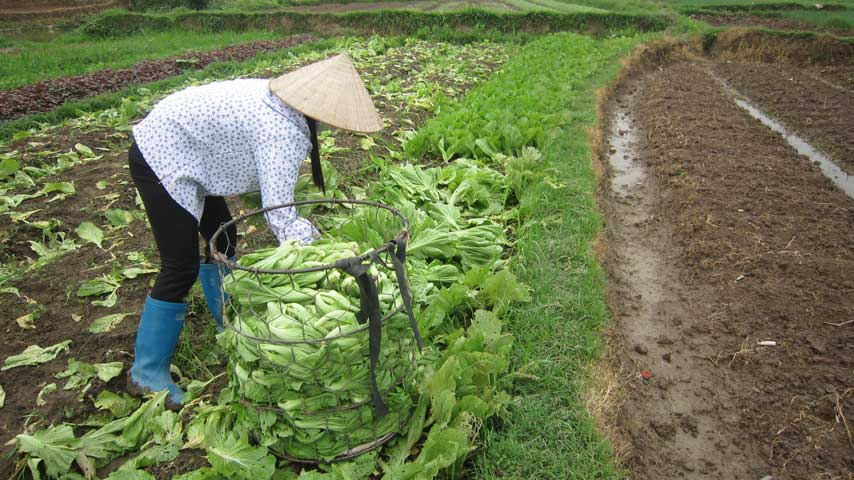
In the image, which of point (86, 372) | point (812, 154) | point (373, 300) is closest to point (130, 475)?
point (86, 372)

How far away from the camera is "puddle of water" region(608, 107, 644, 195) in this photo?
6445mm

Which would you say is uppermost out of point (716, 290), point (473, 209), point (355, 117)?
point (355, 117)

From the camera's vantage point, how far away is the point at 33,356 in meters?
2.85

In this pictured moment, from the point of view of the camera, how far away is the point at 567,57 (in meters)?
11.9

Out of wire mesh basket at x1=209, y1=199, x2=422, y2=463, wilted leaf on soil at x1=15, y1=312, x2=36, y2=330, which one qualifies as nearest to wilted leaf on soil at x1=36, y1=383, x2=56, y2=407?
wilted leaf on soil at x1=15, y1=312, x2=36, y2=330

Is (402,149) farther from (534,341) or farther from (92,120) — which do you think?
(92,120)

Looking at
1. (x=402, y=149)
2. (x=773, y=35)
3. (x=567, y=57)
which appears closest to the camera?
(x=402, y=149)

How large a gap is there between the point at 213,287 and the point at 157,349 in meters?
0.53

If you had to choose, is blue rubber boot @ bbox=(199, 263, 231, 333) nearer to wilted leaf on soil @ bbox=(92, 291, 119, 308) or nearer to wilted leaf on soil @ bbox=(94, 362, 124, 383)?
wilted leaf on soil @ bbox=(94, 362, 124, 383)

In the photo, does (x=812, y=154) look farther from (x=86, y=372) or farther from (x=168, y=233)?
(x=86, y=372)

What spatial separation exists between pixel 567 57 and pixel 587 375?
34.3 ft

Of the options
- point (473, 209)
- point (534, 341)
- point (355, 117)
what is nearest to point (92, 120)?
point (473, 209)

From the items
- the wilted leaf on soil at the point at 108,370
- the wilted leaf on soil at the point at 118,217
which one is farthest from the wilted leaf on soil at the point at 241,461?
the wilted leaf on soil at the point at 118,217

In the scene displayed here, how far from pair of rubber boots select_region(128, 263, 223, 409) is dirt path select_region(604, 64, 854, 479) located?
2265 millimetres
